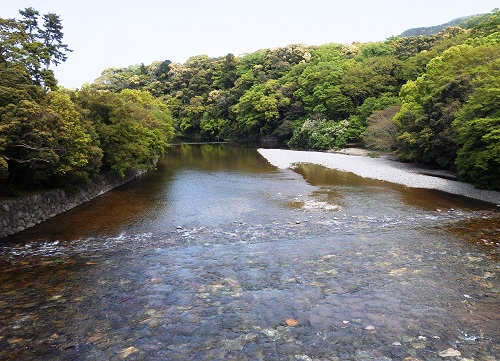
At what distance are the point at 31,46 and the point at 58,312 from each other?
51.5 ft

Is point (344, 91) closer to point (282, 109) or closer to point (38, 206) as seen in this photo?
point (282, 109)

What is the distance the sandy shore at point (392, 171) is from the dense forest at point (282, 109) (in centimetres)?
111

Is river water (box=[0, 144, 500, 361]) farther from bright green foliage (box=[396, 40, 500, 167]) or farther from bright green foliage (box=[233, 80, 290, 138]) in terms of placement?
bright green foliage (box=[233, 80, 290, 138])

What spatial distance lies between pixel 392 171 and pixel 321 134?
23407mm

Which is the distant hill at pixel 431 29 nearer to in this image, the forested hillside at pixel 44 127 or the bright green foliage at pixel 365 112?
the bright green foliage at pixel 365 112

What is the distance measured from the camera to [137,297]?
874 cm

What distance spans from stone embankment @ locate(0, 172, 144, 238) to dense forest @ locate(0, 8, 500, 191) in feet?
2.82

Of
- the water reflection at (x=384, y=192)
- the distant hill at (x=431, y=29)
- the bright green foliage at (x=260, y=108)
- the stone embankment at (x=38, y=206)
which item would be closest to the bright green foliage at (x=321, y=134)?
the bright green foliage at (x=260, y=108)

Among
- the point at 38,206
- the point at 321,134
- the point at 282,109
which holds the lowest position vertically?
the point at 38,206

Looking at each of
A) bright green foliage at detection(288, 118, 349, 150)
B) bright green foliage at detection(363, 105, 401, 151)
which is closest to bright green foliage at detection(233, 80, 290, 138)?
bright green foliage at detection(288, 118, 349, 150)

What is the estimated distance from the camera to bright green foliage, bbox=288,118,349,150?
1906 inches

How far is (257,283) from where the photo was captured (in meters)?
9.45

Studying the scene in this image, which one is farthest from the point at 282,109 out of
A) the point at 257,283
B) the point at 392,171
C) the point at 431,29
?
the point at 431,29

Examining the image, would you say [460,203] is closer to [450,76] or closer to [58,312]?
[450,76]
